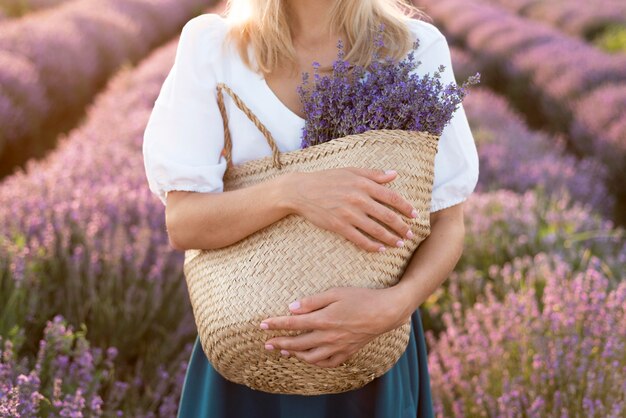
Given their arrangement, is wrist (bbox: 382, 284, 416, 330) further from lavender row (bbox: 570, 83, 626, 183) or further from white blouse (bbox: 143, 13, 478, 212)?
lavender row (bbox: 570, 83, 626, 183)

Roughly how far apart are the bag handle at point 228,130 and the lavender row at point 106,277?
4.10 ft

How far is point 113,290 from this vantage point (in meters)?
3.12

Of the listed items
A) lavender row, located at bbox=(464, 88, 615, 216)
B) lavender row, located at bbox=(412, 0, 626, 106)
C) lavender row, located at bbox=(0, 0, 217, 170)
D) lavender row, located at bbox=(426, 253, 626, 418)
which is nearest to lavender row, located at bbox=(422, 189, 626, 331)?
Answer: lavender row, located at bbox=(426, 253, 626, 418)

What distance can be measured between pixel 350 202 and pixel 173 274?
6.36 feet

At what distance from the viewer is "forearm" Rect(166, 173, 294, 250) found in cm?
151

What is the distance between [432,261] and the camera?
163 centimetres

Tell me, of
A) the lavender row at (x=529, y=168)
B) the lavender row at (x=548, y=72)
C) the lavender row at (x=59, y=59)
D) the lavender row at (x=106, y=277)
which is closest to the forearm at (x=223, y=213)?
the lavender row at (x=106, y=277)

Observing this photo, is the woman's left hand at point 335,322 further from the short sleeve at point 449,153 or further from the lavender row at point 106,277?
the lavender row at point 106,277

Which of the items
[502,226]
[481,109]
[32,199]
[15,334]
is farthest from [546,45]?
[15,334]

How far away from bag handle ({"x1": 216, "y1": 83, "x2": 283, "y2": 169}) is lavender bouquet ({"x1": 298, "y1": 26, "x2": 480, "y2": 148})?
7 cm

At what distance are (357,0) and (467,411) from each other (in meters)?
1.44

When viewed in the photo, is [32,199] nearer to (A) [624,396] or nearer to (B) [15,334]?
(B) [15,334]

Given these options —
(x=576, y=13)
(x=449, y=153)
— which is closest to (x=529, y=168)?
(x=449, y=153)

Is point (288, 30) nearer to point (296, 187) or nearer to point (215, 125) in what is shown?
point (215, 125)
